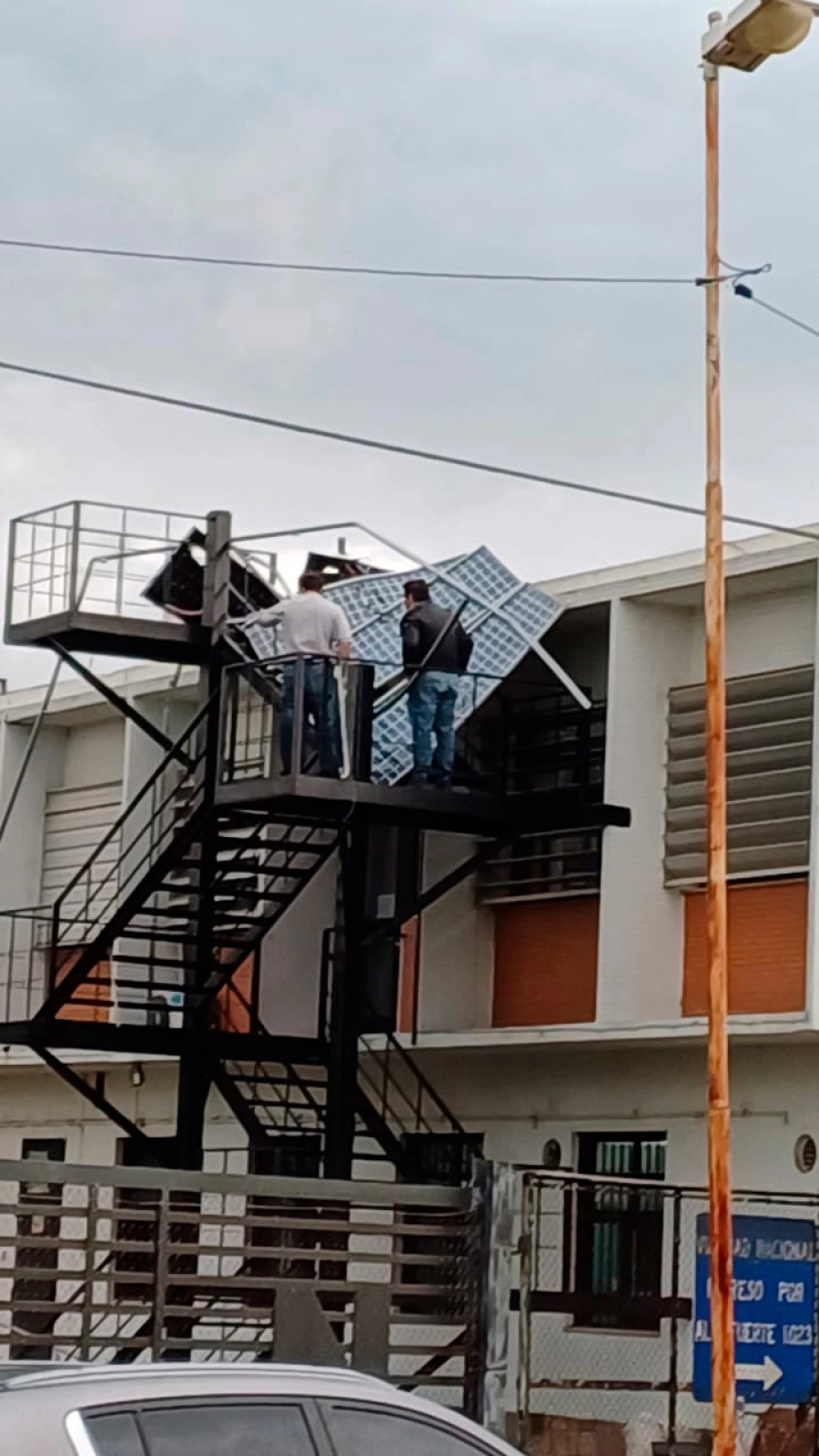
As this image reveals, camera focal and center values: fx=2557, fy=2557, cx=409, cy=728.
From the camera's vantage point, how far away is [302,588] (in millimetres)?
21594

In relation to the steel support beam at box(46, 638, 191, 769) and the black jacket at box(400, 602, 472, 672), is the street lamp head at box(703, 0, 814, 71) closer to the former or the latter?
the black jacket at box(400, 602, 472, 672)

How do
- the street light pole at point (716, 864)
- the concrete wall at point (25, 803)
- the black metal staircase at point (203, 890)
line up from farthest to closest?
the concrete wall at point (25, 803), the black metal staircase at point (203, 890), the street light pole at point (716, 864)

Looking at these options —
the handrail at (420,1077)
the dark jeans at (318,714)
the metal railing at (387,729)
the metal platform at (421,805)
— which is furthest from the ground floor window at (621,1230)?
the dark jeans at (318,714)

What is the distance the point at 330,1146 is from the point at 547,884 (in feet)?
11.1

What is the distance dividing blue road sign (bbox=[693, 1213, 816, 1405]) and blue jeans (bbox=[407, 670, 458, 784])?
563 centimetres

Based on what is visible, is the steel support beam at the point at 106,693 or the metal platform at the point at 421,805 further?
the steel support beam at the point at 106,693

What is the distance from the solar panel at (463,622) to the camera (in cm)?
2205

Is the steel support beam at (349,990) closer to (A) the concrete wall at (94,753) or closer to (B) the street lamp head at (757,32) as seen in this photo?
(A) the concrete wall at (94,753)

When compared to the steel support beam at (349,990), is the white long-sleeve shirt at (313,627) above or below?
above

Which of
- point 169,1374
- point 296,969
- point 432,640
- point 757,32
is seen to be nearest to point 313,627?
point 432,640

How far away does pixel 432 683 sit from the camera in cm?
2188

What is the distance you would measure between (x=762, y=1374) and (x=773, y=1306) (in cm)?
49

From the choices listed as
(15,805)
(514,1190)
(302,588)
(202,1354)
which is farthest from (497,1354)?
(15,805)

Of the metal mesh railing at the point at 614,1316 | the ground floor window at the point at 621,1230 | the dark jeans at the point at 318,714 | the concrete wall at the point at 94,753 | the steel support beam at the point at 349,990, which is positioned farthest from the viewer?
the concrete wall at the point at 94,753
